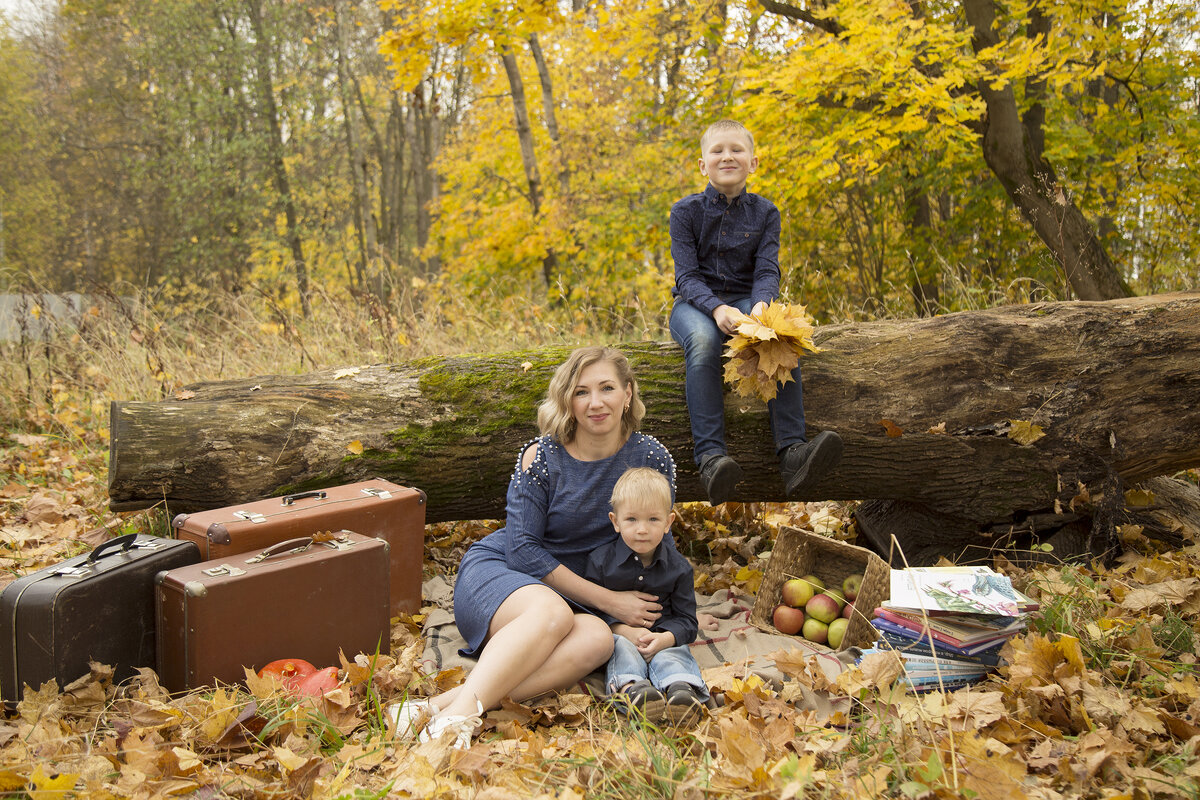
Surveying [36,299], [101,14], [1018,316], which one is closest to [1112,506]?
[1018,316]

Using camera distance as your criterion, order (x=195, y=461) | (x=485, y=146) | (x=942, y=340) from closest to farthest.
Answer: (x=195, y=461) → (x=942, y=340) → (x=485, y=146)

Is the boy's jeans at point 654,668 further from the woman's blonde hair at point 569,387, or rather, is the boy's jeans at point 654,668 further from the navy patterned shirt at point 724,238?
the navy patterned shirt at point 724,238

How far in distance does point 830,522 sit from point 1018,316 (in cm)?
160

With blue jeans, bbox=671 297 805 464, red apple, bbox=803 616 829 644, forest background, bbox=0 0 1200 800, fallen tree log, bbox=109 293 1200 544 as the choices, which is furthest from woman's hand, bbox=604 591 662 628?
fallen tree log, bbox=109 293 1200 544

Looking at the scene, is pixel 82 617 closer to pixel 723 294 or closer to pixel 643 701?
pixel 643 701

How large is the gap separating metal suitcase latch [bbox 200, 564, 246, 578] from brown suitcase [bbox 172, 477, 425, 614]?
0.74 ft

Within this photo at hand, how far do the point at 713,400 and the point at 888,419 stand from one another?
36.3 inches

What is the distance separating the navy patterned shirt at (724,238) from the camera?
4.39 metres

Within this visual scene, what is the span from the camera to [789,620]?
11.8 feet

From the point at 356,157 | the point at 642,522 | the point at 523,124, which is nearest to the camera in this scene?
the point at 642,522

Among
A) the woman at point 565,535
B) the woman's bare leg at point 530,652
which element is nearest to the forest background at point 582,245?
the woman's bare leg at point 530,652

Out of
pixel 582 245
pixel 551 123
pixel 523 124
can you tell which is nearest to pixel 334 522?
pixel 523 124

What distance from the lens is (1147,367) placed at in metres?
4.04

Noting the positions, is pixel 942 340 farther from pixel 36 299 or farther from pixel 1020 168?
pixel 36 299
